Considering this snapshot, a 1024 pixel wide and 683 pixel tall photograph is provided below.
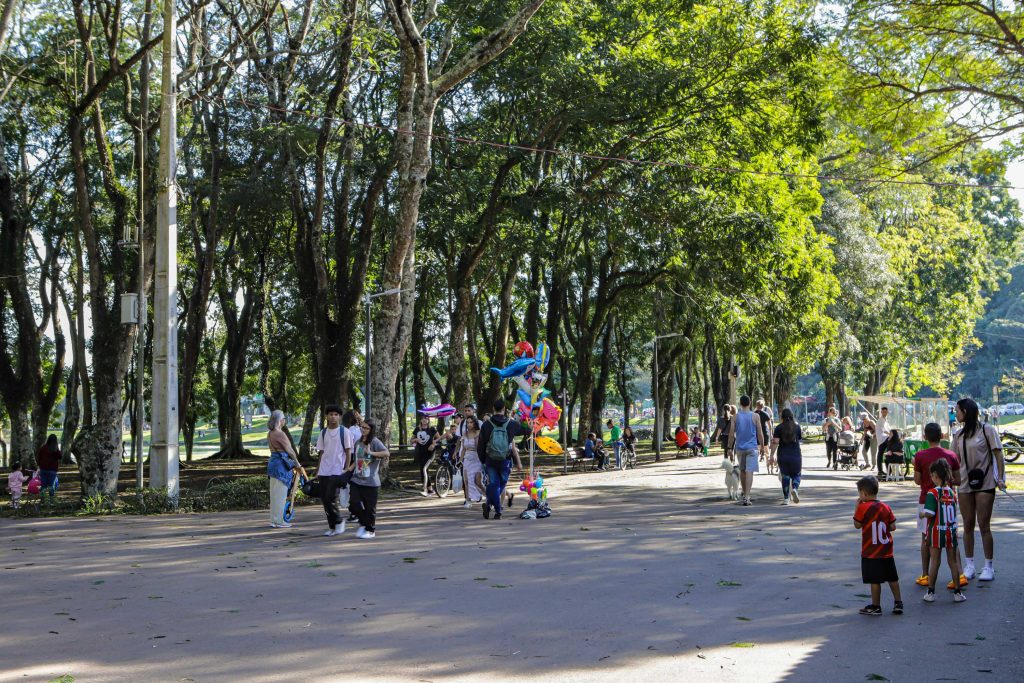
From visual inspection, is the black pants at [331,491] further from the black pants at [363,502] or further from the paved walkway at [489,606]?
the paved walkway at [489,606]

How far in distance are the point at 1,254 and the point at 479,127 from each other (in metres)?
12.0

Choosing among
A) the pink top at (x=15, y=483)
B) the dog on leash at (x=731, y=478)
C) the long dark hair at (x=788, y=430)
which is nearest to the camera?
the long dark hair at (x=788, y=430)

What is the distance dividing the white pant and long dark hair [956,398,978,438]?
8.86 meters

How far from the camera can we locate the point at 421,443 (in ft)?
68.1

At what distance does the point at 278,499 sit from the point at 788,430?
27.3 ft

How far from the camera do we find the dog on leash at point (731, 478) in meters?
18.4

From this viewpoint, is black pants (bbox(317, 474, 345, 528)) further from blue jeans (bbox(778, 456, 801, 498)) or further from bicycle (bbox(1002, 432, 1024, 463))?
bicycle (bbox(1002, 432, 1024, 463))

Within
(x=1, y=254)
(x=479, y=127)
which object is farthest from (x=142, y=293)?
(x=479, y=127)

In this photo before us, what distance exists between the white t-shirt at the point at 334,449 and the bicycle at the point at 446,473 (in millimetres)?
6140

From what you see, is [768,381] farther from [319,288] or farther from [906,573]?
[906,573]

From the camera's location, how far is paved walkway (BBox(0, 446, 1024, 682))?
6.62 metres

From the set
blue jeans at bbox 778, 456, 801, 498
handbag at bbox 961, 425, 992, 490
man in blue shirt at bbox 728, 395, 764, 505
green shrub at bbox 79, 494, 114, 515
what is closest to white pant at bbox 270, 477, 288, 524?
green shrub at bbox 79, 494, 114, 515

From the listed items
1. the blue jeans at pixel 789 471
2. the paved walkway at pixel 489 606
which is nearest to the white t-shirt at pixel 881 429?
the blue jeans at pixel 789 471

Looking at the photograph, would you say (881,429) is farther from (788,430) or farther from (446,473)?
(446,473)
